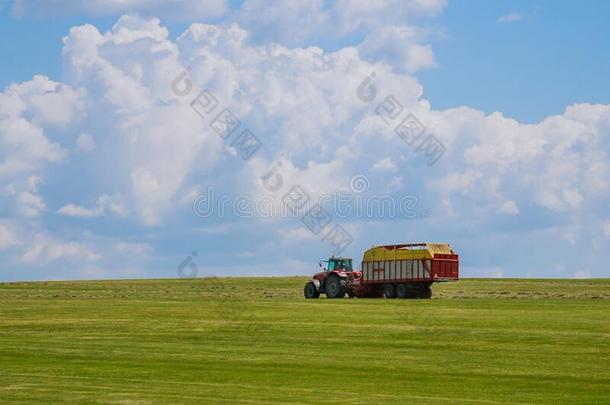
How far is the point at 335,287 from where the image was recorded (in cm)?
6359

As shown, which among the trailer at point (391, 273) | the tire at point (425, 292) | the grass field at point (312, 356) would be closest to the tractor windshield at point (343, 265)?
the trailer at point (391, 273)

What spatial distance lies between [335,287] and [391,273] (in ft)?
12.7

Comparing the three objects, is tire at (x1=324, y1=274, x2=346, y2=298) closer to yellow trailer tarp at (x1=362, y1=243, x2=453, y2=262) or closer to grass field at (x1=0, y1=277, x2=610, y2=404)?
yellow trailer tarp at (x1=362, y1=243, x2=453, y2=262)

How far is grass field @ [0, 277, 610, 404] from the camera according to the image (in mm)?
21297

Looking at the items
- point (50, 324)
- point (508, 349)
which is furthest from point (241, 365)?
point (50, 324)

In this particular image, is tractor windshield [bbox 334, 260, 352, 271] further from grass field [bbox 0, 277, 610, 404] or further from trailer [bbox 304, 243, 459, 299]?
grass field [bbox 0, 277, 610, 404]

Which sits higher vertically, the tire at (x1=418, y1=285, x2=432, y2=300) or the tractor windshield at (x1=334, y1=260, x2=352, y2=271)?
the tractor windshield at (x1=334, y1=260, x2=352, y2=271)

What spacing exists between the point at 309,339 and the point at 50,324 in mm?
13346

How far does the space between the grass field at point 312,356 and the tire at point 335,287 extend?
16569mm

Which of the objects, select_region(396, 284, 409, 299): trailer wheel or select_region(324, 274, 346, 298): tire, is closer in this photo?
select_region(396, 284, 409, 299): trailer wheel

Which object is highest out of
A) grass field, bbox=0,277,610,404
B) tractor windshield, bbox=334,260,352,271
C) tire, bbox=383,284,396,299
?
tractor windshield, bbox=334,260,352,271

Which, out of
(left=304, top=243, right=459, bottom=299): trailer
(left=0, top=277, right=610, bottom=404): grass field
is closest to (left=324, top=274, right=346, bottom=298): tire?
(left=304, top=243, right=459, bottom=299): trailer

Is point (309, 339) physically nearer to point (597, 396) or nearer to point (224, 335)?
point (224, 335)

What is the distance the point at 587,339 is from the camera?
3144 centimetres
